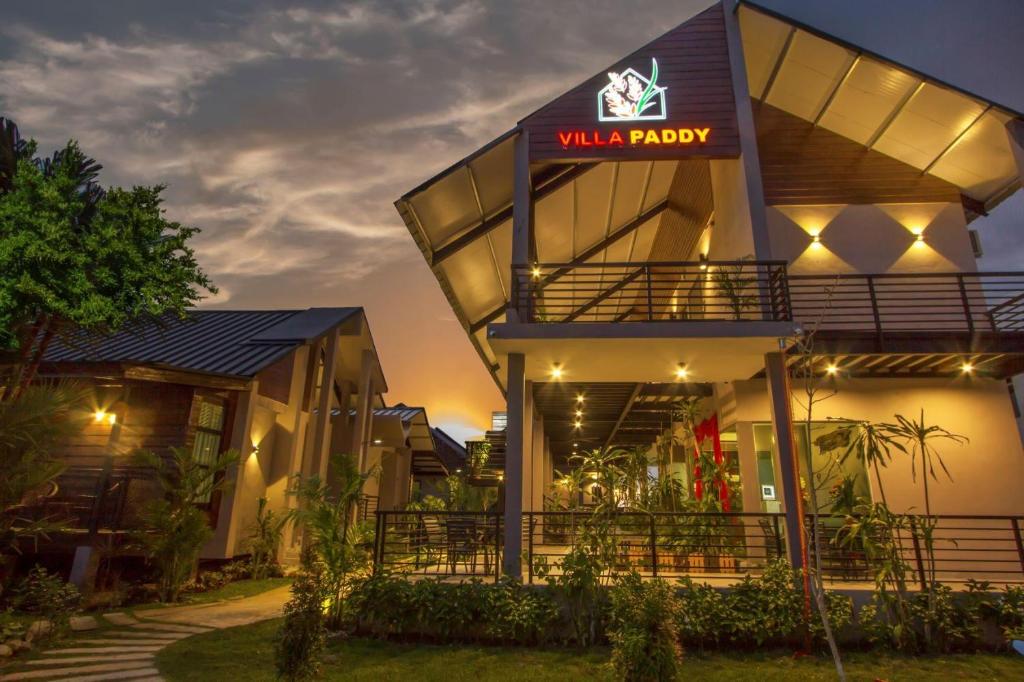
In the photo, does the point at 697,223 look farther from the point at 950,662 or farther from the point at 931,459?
the point at 950,662

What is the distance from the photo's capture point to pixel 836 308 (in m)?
11.3

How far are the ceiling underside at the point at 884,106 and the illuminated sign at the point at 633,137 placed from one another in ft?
11.6

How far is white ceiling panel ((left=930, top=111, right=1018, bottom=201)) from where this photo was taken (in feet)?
36.8

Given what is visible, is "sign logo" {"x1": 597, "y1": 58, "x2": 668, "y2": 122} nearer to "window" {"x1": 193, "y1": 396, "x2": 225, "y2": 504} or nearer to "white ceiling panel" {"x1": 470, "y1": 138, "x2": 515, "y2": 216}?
"white ceiling panel" {"x1": 470, "y1": 138, "x2": 515, "y2": 216}

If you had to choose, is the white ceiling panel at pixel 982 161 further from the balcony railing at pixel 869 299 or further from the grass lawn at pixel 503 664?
the grass lawn at pixel 503 664

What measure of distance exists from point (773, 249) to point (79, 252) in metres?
12.4

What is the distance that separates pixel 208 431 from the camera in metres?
12.0

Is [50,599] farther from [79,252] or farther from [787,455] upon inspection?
[787,455]

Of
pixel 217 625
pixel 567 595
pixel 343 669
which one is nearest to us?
pixel 343 669

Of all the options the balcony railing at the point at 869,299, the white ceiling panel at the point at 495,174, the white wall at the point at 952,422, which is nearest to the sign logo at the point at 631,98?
the white ceiling panel at the point at 495,174

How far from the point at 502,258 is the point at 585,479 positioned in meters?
6.03

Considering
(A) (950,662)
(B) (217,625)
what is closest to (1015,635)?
(A) (950,662)

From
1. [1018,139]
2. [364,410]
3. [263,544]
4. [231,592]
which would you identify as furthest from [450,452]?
[1018,139]

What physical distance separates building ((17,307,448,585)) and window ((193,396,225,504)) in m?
0.03
